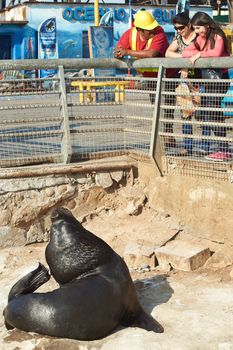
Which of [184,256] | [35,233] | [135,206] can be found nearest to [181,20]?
[135,206]

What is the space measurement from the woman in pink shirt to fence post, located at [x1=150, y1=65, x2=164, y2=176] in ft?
1.36

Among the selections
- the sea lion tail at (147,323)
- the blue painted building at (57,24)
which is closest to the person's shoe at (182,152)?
the sea lion tail at (147,323)

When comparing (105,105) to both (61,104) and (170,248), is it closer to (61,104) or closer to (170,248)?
(61,104)

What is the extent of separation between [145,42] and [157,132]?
4.08 ft

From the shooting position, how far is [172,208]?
7.46 metres

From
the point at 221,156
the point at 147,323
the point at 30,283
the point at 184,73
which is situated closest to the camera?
the point at 147,323

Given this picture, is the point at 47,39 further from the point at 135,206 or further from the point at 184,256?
the point at 184,256

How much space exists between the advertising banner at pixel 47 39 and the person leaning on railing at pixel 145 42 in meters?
21.4

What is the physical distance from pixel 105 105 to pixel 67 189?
3.69 ft

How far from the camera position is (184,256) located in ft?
21.5

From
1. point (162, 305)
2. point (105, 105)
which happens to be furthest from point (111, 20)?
point (162, 305)

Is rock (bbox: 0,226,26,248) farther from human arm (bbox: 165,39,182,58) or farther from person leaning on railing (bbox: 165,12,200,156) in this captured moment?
human arm (bbox: 165,39,182,58)

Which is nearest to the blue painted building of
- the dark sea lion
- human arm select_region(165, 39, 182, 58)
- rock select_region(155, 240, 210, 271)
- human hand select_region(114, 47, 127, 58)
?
human hand select_region(114, 47, 127, 58)

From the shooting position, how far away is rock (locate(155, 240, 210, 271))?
6.54m
